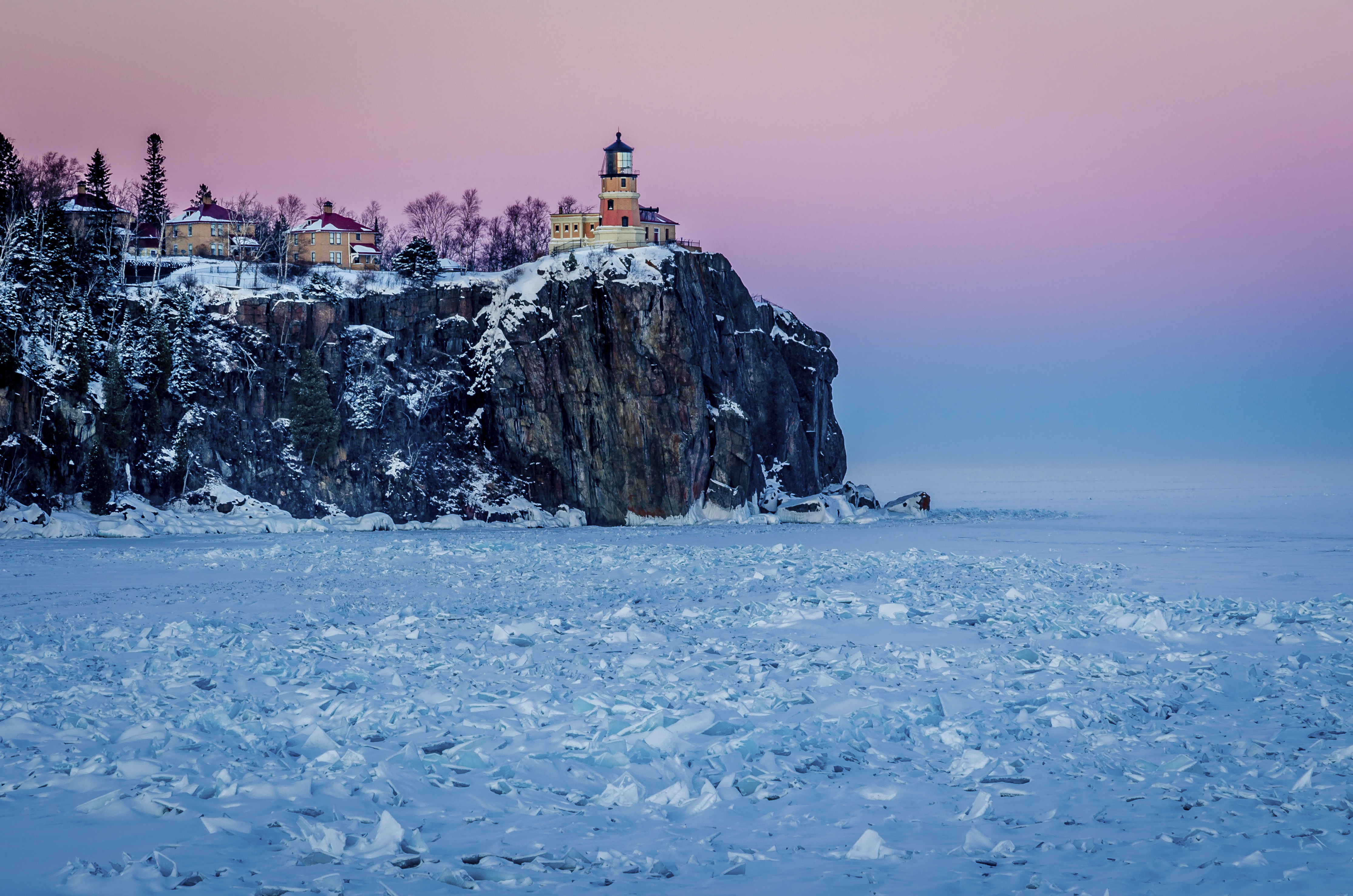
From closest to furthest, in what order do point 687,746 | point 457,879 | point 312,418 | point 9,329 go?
point 457,879
point 687,746
point 9,329
point 312,418

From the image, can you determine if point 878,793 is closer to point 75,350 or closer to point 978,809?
point 978,809

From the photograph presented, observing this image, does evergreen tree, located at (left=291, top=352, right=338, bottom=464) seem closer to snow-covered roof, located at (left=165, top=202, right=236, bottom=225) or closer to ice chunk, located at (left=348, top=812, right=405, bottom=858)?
snow-covered roof, located at (left=165, top=202, right=236, bottom=225)

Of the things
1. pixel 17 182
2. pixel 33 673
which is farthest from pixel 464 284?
pixel 33 673

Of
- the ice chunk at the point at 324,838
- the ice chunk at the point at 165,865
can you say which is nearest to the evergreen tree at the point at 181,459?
the ice chunk at the point at 324,838

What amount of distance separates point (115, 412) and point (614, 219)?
38279mm

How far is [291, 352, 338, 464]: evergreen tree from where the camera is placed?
6059 centimetres

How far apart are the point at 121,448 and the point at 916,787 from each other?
5448 cm

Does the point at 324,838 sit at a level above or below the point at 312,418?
below

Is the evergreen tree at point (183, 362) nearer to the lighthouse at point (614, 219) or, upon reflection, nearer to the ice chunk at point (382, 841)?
the lighthouse at point (614, 219)

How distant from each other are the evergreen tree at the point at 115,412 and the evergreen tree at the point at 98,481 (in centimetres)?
87

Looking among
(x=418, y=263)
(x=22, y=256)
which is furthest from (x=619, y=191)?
(x=22, y=256)

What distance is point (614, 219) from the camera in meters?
79.4

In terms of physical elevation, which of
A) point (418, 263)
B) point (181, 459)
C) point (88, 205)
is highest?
point (88, 205)

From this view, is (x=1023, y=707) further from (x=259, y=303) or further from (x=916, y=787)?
(x=259, y=303)
